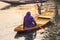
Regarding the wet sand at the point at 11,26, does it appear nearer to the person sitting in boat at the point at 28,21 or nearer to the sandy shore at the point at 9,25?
the sandy shore at the point at 9,25

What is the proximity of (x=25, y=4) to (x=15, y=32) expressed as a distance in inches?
379

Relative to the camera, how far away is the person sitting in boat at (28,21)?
446 inches

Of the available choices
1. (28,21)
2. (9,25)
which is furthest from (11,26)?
(28,21)

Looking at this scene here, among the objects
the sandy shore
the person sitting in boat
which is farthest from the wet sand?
the person sitting in boat

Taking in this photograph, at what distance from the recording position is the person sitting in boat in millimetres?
Answer: 11325

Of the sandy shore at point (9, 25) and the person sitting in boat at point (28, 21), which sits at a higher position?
the person sitting in boat at point (28, 21)

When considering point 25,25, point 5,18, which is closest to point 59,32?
point 25,25

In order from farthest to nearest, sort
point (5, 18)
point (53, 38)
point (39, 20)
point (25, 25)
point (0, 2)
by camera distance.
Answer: point (0, 2)
point (5, 18)
point (39, 20)
point (25, 25)
point (53, 38)

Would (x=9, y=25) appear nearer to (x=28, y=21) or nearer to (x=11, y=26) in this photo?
(x=11, y=26)

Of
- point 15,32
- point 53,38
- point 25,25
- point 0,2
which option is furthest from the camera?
point 0,2

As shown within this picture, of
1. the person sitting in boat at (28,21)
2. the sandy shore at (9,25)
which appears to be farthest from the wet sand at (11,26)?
the person sitting in boat at (28,21)

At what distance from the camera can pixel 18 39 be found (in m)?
12.3

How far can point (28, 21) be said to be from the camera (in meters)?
11.7

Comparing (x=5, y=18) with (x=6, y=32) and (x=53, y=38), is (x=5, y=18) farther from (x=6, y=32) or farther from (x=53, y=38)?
(x=53, y=38)
